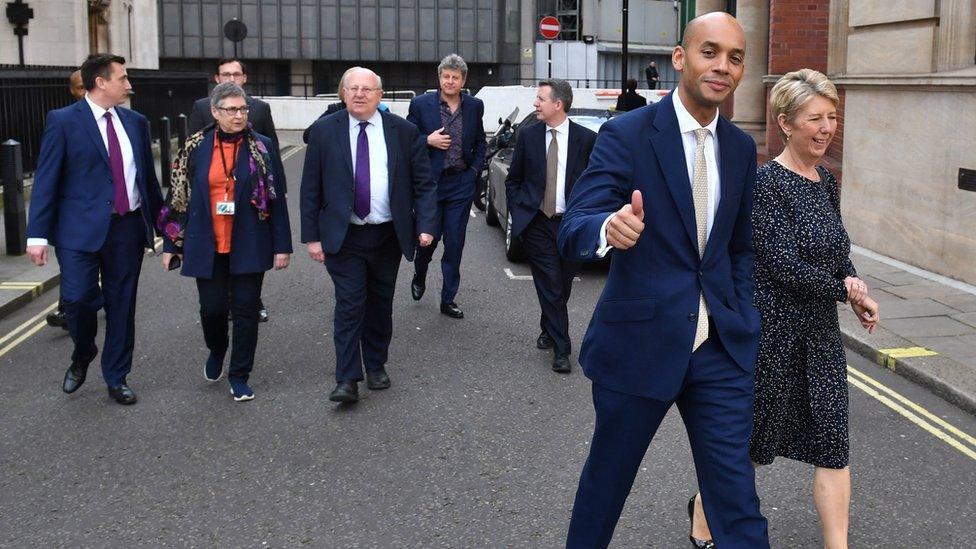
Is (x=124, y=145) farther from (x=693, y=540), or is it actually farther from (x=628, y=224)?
(x=628, y=224)

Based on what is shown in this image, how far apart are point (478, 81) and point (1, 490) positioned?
51.0m

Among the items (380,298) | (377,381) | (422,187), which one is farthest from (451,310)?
(422,187)

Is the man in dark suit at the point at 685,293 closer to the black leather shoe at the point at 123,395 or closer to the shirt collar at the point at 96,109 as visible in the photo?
the black leather shoe at the point at 123,395

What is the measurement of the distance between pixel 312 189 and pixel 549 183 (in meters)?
1.77

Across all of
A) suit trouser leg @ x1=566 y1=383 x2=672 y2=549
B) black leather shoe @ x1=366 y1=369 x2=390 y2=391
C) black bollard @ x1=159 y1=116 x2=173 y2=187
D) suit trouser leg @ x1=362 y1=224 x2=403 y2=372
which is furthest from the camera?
black bollard @ x1=159 y1=116 x2=173 y2=187

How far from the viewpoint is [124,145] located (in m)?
6.50

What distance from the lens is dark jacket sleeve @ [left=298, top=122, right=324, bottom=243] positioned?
20.9ft

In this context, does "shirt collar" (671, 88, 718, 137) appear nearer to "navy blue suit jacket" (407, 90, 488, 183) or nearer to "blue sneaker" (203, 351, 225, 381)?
"blue sneaker" (203, 351, 225, 381)

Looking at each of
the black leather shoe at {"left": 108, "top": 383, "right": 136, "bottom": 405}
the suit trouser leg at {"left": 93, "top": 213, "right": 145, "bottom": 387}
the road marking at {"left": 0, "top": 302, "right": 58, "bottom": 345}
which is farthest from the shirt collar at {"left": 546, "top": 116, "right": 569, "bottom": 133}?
the road marking at {"left": 0, "top": 302, "right": 58, "bottom": 345}

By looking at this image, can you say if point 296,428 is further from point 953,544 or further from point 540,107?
point 953,544

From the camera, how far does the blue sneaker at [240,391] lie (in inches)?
260

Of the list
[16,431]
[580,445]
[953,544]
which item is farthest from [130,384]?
[953,544]

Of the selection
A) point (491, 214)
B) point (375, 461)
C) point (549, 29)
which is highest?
point (549, 29)

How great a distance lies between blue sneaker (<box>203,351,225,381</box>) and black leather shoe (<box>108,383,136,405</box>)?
1.74 ft
